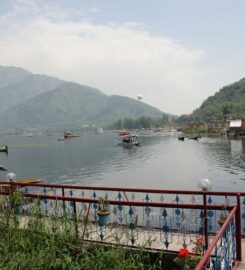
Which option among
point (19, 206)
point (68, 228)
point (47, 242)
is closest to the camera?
point (47, 242)

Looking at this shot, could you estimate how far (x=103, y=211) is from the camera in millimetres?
8969

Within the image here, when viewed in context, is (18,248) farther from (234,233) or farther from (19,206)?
(234,233)

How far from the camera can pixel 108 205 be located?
9.02m

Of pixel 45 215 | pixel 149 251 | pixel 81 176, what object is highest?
pixel 45 215

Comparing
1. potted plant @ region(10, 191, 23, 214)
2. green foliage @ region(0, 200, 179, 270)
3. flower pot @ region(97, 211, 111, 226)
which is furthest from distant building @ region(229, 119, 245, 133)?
green foliage @ region(0, 200, 179, 270)

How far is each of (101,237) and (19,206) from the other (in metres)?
3.18

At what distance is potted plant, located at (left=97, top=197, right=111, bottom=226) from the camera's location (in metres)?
8.91

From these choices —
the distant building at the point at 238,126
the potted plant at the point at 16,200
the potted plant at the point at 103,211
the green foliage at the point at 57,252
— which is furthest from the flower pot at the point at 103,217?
the distant building at the point at 238,126

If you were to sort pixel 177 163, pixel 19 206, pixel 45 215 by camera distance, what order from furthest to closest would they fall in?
1. pixel 177 163
2. pixel 19 206
3. pixel 45 215

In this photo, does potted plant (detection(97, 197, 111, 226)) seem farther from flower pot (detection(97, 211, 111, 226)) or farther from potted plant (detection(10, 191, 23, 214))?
potted plant (detection(10, 191, 23, 214))

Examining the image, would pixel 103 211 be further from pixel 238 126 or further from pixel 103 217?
pixel 238 126

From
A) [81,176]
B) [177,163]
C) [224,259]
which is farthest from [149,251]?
[177,163]

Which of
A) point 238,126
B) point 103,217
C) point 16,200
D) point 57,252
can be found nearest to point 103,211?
point 103,217

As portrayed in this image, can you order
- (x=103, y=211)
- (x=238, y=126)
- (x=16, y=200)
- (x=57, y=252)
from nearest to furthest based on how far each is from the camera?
1. (x=57, y=252)
2. (x=103, y=211)
3. (x=16, y=200)
4. (x=238, y=126)
